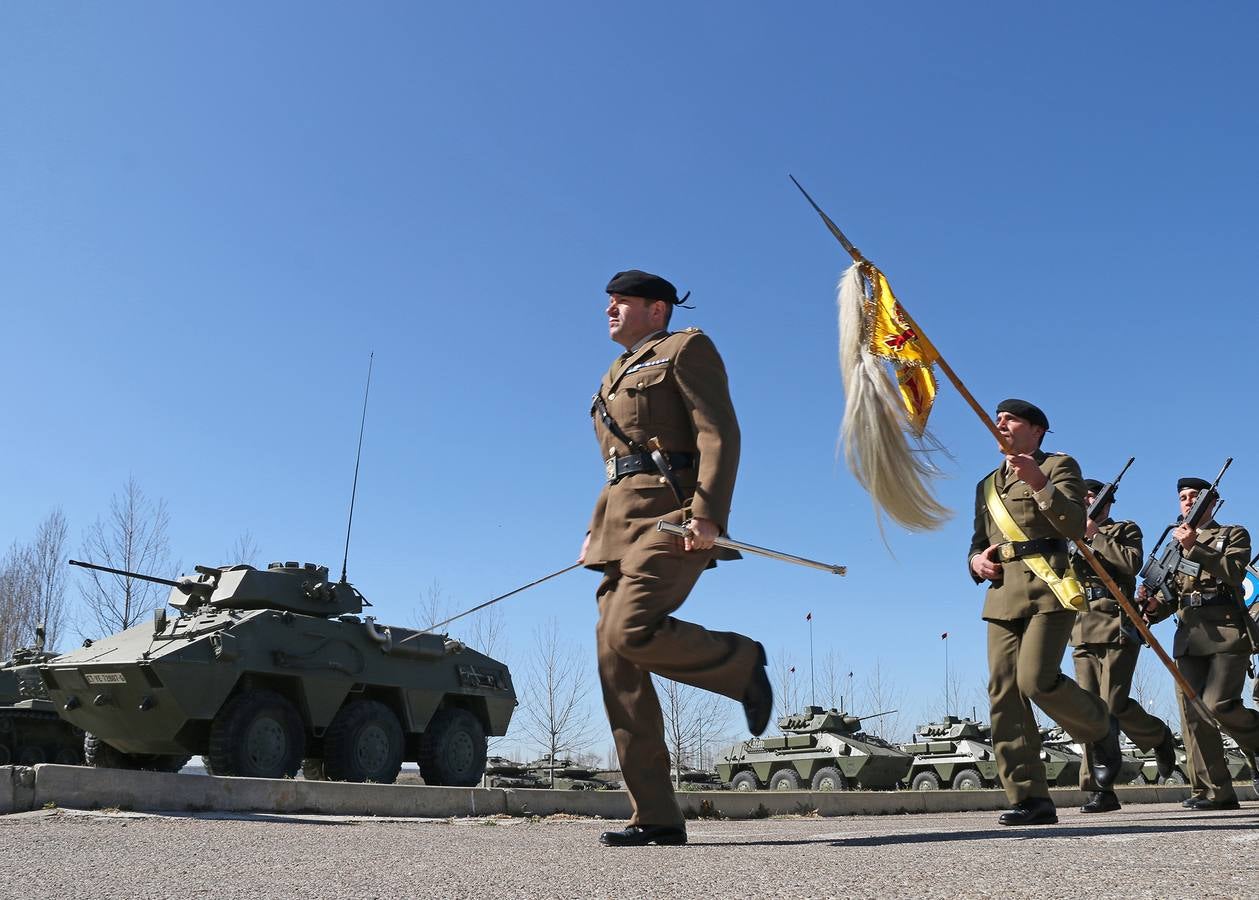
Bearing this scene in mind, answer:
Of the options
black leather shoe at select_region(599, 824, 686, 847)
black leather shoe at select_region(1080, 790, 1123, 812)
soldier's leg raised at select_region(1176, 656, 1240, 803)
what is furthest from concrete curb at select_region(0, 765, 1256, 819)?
black leather shoe at select_region(599, 824, 686, 847)

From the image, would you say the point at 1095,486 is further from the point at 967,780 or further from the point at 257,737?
the point at 967,780

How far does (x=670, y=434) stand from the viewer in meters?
4.77

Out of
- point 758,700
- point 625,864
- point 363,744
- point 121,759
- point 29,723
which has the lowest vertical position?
point 625,864

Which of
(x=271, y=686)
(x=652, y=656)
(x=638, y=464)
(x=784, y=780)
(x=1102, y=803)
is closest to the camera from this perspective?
(x=652, y=656)

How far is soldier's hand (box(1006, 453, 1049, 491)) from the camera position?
5.37 meters

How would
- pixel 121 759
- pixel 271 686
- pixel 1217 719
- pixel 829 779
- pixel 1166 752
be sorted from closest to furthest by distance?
pixel 1217 719, pixel 1166 752, pixel 271 686, pixel 121 759, pixel 829 779

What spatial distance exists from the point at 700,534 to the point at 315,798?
4176 mm

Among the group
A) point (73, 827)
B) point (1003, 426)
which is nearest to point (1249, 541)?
point (1003, 426)

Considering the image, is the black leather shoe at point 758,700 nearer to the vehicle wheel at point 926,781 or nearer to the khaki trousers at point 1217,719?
the khaki trousers at point 1217,719

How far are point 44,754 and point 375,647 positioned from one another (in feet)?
25.1

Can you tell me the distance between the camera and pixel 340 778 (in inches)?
476

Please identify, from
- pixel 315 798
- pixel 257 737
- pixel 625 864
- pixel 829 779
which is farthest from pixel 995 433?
pixel 829 779

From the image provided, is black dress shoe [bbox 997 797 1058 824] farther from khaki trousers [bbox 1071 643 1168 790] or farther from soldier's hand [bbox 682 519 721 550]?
Answer: khaki trousers [bbox 1071 643 1168 790]

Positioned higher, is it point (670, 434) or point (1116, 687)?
point (670, 434)
